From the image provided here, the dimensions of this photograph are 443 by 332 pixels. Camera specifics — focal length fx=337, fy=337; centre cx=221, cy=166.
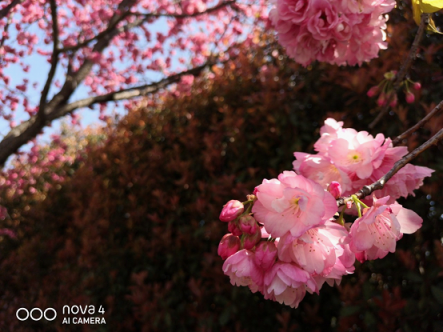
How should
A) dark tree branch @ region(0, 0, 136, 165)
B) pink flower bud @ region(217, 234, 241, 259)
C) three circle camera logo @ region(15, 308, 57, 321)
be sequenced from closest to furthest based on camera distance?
1. pink flower bud @ region(217, 234, 241, 259)
2. three circle camera logo @ region(15, 308, 57, 321)
3. dark tree branch @ region(0, 0, 136, 165)

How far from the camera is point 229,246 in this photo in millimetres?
735

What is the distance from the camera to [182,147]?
8.81 feet

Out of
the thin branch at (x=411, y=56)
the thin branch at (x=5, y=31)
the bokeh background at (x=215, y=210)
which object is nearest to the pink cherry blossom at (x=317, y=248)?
the thin branch at (x=411, y=56)

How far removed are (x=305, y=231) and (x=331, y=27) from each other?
0.66 meters

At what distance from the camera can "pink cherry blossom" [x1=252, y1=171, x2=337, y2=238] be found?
0.62 m

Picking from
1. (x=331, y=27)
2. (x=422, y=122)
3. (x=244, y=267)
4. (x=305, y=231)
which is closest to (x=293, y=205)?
(x=305, y=231)

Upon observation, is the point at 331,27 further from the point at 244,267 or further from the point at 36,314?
the point at 36,314

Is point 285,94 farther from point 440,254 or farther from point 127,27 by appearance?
point 127,27

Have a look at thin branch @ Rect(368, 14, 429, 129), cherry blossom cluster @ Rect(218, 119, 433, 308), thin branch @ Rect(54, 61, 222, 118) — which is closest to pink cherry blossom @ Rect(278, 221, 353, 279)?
cherry blossom cluster @ Rect(218, 119, 433, 308)

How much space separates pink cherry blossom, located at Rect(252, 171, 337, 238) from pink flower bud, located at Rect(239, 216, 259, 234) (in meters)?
0.02

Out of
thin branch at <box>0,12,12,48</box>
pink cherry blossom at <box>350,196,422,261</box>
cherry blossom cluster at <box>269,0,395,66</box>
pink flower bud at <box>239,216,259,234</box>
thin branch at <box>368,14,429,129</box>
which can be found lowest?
pink cherry blossom at <box>350,196,422,261</box>

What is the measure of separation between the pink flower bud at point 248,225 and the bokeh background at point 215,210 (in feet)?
3.45

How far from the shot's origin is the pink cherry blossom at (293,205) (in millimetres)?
620

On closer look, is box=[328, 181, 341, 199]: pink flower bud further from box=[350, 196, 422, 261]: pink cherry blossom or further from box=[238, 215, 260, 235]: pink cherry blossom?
box=[238, 215, 260, 235]: pink cherry blossom
